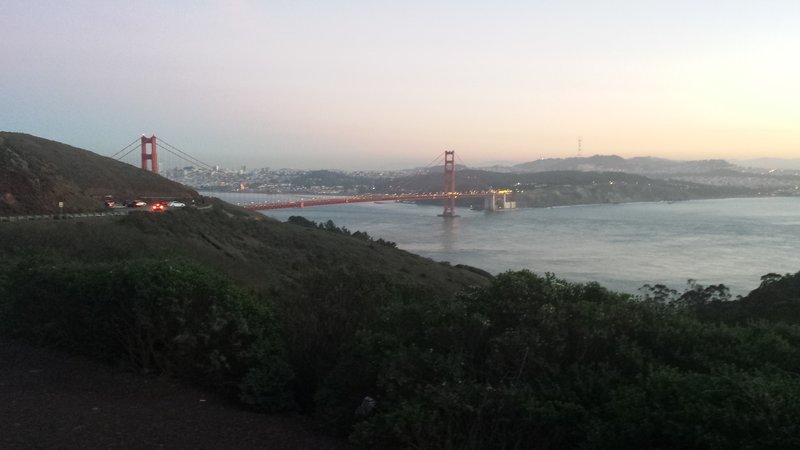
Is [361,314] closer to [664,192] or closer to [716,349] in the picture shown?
[716,349]

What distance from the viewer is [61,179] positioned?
35406 mm

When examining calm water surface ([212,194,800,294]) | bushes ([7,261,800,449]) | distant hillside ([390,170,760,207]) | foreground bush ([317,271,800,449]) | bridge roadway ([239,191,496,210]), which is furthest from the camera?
distant hillside ([390,170,760,207])

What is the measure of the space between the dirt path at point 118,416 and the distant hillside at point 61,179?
80.0ft

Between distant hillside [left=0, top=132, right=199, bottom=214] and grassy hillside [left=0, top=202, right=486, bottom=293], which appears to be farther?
distant hillside [left=0, top=132, right=199, bottom=214]

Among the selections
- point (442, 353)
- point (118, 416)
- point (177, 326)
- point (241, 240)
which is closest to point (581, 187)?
point (241, 240)

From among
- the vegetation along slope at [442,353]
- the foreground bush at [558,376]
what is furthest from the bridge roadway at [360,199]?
the foreground bush at [558,376]

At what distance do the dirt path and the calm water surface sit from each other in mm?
22154

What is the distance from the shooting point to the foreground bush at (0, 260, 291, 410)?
5398 mm

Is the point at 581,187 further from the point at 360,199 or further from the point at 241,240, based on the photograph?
the point at 241,240

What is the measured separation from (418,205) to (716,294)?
54375 millimetres

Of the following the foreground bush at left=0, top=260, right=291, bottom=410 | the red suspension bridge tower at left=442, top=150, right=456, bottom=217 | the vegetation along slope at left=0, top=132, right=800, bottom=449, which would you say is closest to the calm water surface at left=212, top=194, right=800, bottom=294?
the red suspension bridge tower at left=442, top=150, right=456, bottom=217

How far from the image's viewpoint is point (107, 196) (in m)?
38.5

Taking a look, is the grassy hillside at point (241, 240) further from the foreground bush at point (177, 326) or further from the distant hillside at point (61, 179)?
the foreground bush at point (177, 326)

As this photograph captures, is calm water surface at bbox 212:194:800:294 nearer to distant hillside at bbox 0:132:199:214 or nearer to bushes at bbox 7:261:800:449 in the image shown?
distant hillside at bbox 0:132:199:214
